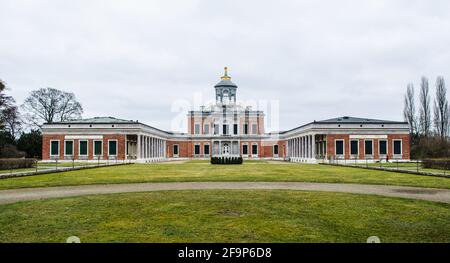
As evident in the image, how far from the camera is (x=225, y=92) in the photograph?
82812 mm

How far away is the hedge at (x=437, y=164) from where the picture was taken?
99.9ft

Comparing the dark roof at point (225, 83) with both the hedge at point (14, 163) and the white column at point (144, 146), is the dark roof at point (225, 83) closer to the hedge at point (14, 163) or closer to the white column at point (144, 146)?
the white column at point (144, 146)

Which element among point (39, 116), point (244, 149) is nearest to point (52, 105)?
point (39, 116)

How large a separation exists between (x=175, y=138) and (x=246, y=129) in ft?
51.9

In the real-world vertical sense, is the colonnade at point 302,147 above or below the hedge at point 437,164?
above

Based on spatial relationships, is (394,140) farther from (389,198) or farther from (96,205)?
(96,205)

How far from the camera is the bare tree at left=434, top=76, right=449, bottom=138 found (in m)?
53.0

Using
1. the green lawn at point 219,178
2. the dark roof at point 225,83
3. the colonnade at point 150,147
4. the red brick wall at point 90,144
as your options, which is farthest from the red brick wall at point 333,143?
the dark roof at point 225,83

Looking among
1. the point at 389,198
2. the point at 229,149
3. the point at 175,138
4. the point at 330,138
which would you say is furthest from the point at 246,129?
the point at 389,198

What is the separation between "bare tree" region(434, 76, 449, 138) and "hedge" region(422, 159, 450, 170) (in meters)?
22.2

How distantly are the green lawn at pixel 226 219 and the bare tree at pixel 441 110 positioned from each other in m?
47.6

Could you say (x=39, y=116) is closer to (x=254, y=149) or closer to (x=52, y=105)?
(x=52, y=105)

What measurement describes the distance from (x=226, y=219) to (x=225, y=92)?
7454 centimetres

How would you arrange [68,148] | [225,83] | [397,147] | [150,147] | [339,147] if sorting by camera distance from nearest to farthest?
[339,147] → [397,147] → [68,148] → [150,147] → [225,83]
